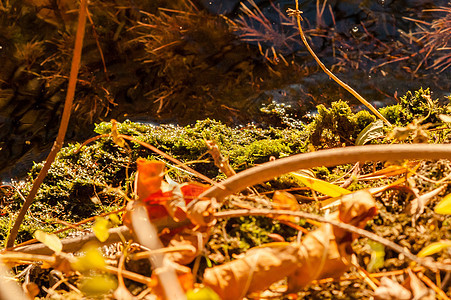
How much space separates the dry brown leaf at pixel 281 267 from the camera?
475 mm

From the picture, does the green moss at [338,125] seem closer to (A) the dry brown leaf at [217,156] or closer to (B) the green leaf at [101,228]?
(A) the dry brown leaf at [217,156]

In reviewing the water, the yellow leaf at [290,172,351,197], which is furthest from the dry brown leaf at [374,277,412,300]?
the water

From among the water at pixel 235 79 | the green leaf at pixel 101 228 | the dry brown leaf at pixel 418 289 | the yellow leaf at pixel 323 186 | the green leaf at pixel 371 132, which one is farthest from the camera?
the water at pixel 235 79

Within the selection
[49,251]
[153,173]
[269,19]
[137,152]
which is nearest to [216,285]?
[153,173]

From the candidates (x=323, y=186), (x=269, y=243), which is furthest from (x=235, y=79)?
(x=269, y=243)

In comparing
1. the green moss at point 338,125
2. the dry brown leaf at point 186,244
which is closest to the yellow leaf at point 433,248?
the dry brown leaf at point 186,244

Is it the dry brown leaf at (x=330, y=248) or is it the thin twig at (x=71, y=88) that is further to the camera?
the thin twig at (x=71, y=88)

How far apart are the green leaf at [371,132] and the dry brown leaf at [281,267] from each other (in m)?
0.37

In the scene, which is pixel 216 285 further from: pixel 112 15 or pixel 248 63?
pixel 112 15

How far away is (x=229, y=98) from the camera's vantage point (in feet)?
4.13

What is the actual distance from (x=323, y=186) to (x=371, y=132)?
0.76 ft

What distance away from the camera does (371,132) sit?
0.83m

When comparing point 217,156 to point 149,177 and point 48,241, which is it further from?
point 48,241

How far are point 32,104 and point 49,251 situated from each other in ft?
2.69
